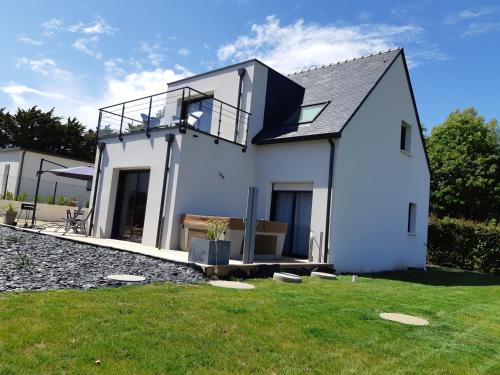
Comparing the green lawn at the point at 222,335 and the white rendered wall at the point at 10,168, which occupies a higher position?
the white rendered wall at the point at 10,168

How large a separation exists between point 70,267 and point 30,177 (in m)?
23.2

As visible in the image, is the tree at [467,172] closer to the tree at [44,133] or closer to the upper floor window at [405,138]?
the upper floor window at [405,138]

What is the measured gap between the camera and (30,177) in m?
27.9

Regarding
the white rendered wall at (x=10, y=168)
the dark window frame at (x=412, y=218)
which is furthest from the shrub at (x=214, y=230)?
the white rendered wall at (x=10, y=168)

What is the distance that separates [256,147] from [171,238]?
14.9 feet

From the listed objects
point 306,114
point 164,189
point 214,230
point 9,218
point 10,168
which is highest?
point 306,114

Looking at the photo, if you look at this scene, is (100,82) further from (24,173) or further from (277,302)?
(24,173)

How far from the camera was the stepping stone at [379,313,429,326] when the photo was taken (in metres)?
5.98

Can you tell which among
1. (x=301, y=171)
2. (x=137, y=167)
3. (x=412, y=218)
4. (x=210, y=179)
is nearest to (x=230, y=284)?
(x=210, y=179)

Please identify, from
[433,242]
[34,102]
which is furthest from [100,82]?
[34,102]

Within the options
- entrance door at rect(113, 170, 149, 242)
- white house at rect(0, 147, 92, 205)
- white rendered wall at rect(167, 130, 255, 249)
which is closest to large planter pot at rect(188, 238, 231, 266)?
white rendered wall at rect(167, 130, 255, 249)

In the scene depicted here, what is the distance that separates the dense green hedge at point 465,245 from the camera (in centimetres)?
1814

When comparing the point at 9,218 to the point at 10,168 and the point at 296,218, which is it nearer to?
the point at 296,218

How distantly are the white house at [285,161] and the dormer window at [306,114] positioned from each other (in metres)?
0.06
